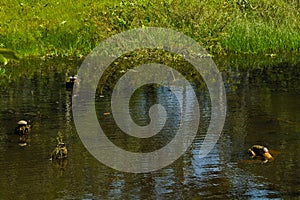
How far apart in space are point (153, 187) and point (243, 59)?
12.4 meters

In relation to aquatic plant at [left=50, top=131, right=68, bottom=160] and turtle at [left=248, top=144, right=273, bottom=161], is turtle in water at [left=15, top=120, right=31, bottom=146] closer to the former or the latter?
aquatic plant at [left=50, top=131, right=68, bottom=160]

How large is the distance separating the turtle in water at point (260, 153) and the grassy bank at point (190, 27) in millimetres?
11647

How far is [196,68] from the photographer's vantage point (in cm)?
1778

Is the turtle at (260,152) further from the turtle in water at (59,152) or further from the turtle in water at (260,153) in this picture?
the turtle in water at (59,152)

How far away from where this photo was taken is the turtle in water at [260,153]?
880cm

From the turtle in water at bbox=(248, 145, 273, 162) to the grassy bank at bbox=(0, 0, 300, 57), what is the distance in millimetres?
11647

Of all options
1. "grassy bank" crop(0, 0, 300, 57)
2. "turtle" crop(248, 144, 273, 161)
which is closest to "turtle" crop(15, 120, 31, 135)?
"turtle" crop(248, 144, 273, 161)

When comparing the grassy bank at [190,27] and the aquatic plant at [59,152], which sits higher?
the grassy bank at [190,27]

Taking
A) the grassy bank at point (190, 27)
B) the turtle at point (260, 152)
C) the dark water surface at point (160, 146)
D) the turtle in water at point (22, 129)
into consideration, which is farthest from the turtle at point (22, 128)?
the grassy bank at point (190, 27)

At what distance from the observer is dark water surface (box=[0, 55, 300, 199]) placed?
7645mm

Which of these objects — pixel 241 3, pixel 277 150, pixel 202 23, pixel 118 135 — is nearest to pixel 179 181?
pixel 277 150

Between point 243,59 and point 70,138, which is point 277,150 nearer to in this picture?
point 70,138

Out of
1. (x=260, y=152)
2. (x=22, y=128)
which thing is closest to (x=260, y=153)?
(x=260, y=152)

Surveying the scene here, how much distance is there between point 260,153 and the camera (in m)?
8.84
